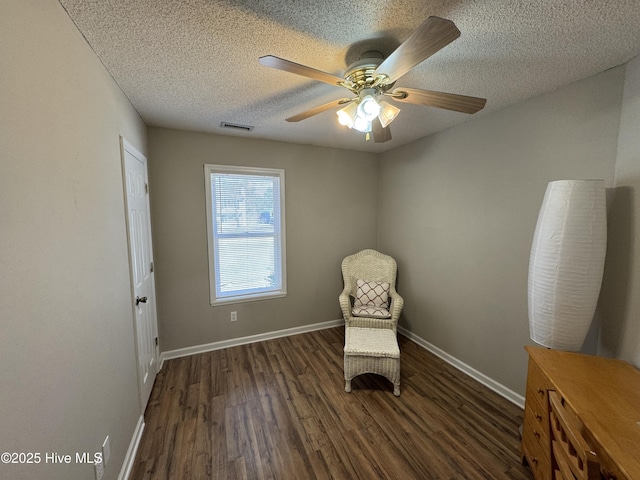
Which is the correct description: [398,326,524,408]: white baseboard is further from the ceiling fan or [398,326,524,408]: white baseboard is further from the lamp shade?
the ceiling fan

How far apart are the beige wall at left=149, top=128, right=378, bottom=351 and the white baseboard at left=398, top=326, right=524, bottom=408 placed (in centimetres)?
112

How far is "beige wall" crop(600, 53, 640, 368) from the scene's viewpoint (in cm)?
141

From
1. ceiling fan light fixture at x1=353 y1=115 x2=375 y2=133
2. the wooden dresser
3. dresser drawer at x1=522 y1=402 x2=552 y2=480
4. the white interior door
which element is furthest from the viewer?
the white interior door

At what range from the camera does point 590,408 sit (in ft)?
3.41

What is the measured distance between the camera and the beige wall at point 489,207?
5.45 ft

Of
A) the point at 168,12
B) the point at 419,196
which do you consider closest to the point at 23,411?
the point at 168,12

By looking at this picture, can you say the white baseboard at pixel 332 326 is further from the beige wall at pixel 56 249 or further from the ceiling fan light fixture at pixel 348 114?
the ceiling fan light fixture at pixel 348 114

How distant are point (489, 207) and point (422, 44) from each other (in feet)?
5.77

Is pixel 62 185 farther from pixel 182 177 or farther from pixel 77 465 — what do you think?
pixel 182 177

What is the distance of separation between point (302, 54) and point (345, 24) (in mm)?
312

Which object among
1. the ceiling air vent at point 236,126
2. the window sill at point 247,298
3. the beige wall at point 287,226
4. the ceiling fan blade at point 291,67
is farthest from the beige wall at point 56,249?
the window sill at point 247,298

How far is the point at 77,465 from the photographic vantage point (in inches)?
39.9

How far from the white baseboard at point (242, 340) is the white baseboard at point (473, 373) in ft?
3.60

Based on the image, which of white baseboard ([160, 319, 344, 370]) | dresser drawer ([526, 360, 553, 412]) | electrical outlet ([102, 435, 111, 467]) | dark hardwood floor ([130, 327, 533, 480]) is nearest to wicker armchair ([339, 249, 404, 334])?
white baseboard ([160, 319, 344, 370])
